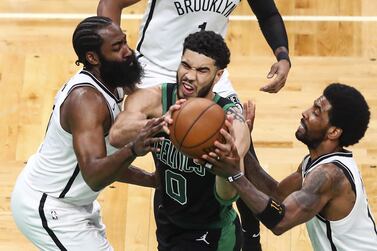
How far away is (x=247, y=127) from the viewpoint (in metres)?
4.56

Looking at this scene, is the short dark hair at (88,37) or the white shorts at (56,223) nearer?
the short dark hair at (88,37)

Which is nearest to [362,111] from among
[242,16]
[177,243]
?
[177,243]

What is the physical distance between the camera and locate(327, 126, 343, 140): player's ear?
4.55 metres

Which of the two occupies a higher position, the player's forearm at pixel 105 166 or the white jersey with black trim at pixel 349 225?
the player's forearm at pixel 105 166

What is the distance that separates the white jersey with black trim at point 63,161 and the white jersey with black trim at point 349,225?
3.59ft

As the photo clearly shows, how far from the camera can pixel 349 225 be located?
4453 millimetres

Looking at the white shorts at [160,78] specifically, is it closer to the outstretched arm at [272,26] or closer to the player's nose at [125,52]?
the outstretched arm at [272,26]

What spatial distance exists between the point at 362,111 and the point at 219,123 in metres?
0.76

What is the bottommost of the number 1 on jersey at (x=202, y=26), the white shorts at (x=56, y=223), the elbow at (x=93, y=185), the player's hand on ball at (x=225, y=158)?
the white shorts at (x=56, y=223)

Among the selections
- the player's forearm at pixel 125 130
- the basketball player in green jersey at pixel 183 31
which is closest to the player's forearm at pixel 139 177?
the basketball player in green jersey at pixel 183 31

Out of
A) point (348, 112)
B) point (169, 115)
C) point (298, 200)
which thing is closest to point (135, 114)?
point (169, 115)

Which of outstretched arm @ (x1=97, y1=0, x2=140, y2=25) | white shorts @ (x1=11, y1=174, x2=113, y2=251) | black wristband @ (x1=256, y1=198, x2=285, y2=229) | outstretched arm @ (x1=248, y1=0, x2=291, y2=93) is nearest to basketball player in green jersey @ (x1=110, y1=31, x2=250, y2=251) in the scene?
black wristband @ (x1=256, y1=198, x2=285, y2=229)

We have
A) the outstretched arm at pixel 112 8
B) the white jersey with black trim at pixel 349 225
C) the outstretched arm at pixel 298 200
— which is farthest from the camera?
the outstretched arm at pixel 112 8

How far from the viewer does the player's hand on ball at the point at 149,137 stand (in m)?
4.18
